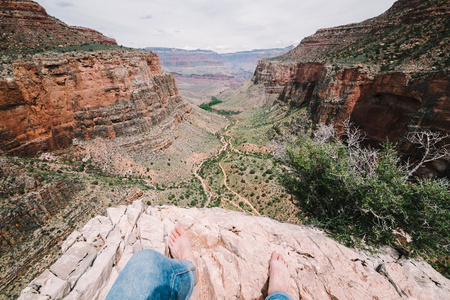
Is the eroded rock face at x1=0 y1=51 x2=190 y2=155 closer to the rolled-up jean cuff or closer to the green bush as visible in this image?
the rolled-up jean cuff

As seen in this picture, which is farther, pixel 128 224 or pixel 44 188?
pixel 44 188

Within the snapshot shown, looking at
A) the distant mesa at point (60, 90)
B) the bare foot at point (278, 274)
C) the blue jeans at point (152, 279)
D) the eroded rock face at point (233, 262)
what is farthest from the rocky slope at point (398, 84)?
the distant mesa at point (60, 90)

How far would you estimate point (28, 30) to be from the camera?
26844 mm

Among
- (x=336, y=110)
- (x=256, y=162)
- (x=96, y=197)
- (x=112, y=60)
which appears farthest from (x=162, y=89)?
(x=336, y=110)

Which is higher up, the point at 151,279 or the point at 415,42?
the point at 415,42

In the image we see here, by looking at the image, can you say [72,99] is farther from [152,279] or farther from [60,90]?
[152,279]

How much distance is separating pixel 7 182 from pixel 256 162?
2921cm

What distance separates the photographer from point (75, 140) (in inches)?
1068

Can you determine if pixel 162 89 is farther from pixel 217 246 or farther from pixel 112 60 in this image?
pixel 217 246

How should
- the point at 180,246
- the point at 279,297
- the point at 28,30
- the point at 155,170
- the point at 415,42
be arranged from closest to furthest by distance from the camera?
the point at 279,297, the point at 180,246, the point at 28,30, the point at 415,42, the point at 155,170

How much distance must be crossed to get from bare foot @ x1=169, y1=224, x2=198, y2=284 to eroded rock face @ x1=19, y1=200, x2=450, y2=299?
29cm

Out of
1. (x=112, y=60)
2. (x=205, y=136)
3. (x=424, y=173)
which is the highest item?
(x=112, y=60)

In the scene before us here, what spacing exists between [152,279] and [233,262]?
3.49m

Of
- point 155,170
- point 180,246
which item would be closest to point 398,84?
point 180,246
